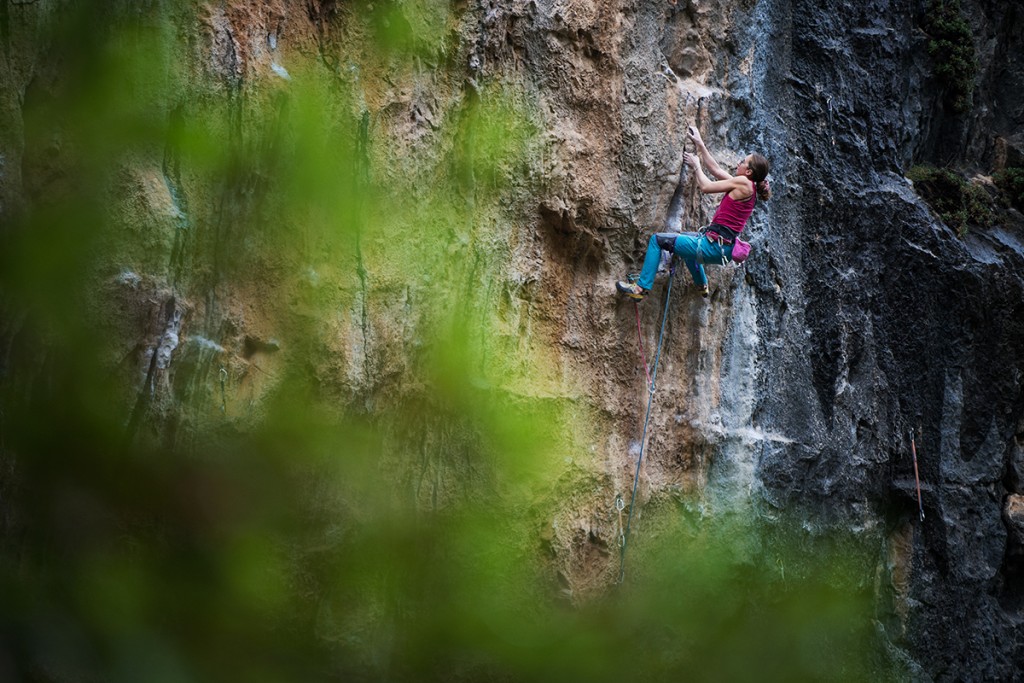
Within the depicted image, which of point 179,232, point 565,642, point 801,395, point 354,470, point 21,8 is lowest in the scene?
point 565,642

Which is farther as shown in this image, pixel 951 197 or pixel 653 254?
pixel 951 197

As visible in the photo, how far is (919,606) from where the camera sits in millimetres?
8633

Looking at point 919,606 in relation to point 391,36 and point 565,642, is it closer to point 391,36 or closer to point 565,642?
point 565,642

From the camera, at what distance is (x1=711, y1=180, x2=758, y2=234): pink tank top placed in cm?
714

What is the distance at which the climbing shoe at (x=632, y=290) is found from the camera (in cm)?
724

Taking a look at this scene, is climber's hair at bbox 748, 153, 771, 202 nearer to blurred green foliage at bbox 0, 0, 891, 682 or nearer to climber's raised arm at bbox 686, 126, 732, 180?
climber's raised arm at bbox 686, 126, 732, 180

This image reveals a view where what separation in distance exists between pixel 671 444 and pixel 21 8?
206 inches

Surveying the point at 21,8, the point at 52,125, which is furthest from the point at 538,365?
the point at 21,8

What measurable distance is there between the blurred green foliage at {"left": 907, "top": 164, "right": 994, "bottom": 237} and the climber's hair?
261 centimetres

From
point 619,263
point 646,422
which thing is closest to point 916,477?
point 646,422

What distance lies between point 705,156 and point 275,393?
3482 millimetres

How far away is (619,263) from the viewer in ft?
24.2

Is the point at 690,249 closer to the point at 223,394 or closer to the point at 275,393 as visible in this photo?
the point at 275,393

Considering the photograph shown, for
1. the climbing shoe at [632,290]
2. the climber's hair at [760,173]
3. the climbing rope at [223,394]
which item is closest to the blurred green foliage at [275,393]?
the climbing rope at [223,394]
